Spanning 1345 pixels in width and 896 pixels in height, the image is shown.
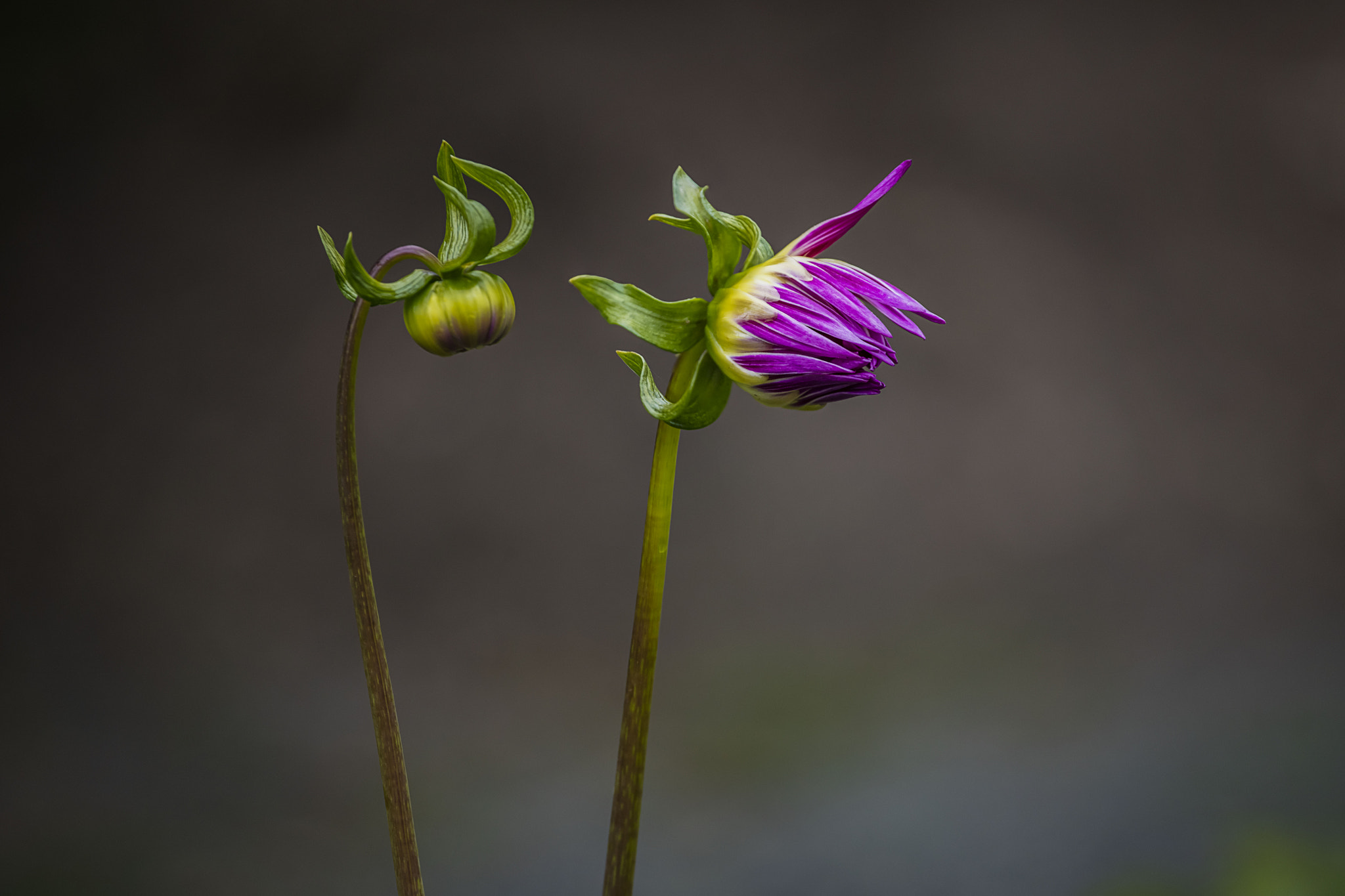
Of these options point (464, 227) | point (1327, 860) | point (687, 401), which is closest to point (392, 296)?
point (464, 227)

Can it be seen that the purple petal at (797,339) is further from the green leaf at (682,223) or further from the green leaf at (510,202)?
the green leaf at (510,202)

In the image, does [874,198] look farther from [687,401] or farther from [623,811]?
[623,811]

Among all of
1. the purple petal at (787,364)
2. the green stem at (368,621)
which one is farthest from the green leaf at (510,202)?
the purple petal at (787,364)

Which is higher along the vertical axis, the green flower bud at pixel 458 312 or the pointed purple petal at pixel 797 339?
the green flower bud at pixel 458 312

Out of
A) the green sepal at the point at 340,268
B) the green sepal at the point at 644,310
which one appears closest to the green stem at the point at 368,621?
the green sepal at the point at 340,268

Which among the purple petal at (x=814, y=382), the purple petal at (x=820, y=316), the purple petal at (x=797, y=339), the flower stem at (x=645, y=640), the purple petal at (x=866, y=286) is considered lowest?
the flower stem at (x=645, y=640)

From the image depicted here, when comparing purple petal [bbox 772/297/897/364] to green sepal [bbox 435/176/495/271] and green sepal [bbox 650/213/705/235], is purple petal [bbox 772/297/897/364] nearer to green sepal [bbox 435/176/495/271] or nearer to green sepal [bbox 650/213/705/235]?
green sepal [bbox 650/213/705/235]

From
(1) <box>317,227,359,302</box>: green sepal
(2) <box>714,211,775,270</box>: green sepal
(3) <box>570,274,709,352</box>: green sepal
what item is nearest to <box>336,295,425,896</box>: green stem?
(1) <box>317,227,359,302</box>: green sepal
